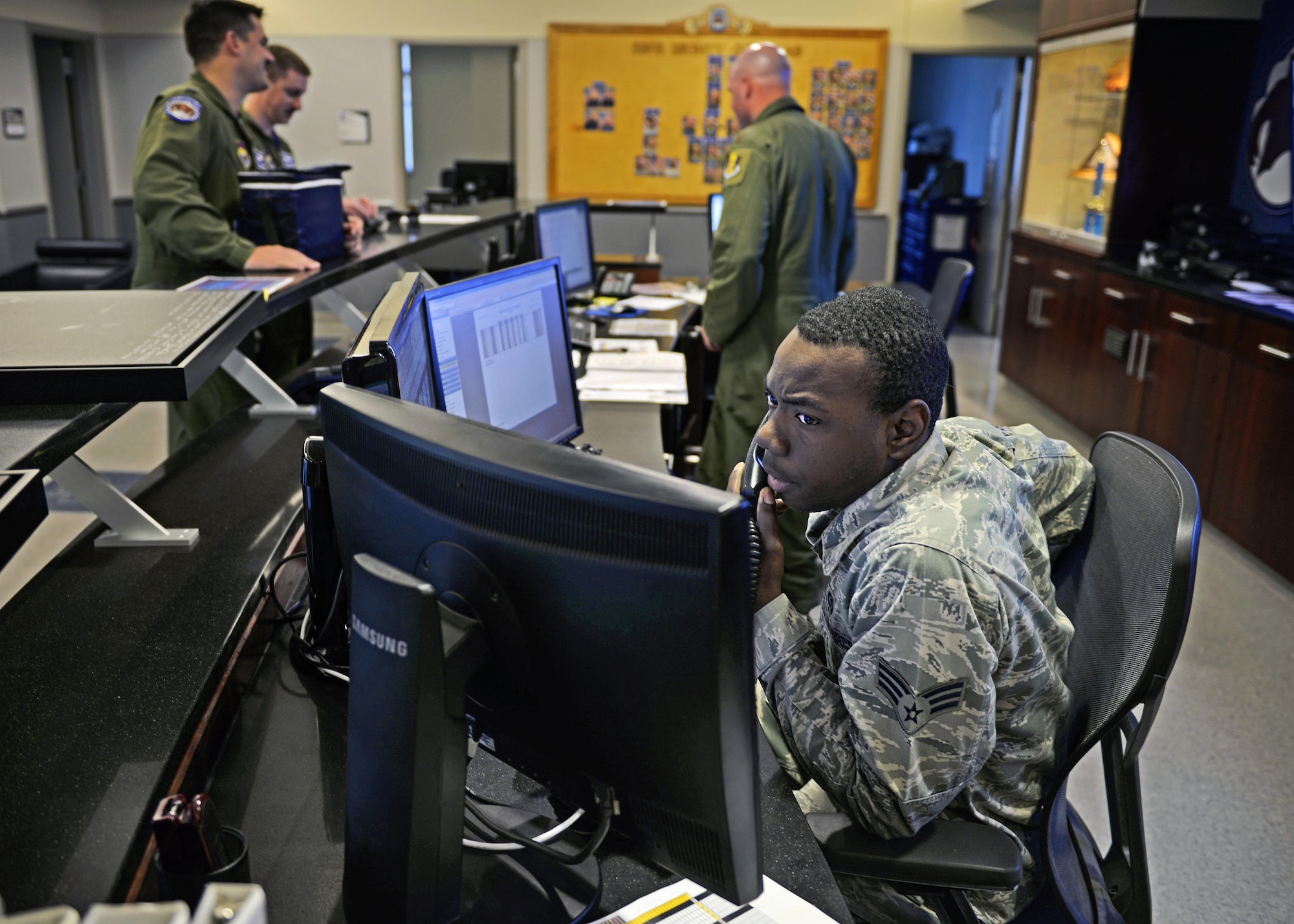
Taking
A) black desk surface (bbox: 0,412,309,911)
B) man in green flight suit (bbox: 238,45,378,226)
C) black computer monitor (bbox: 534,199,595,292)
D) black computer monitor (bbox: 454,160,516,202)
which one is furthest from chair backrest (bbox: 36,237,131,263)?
black desk surface (bbox: 0,412,309,911)

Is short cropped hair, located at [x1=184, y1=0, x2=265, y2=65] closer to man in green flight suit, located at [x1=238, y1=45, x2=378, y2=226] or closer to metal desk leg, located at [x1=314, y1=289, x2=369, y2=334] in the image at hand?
man in green flight suit, located at [x1=238, y1=45, x2=378, y2=226]

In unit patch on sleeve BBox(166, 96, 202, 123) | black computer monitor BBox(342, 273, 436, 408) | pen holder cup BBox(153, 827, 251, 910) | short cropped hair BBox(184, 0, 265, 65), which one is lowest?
pen holder cup BBox(153, 827, 251, 910)

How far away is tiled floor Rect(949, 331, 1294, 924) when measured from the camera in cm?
189

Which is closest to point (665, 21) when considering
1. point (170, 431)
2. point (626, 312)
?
point (626, 312)

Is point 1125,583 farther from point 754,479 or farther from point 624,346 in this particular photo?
point 624,346

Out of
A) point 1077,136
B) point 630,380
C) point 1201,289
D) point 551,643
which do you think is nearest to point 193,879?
point 551,643

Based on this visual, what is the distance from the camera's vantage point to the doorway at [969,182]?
7.10 meters

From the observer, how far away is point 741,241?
3.00 meters

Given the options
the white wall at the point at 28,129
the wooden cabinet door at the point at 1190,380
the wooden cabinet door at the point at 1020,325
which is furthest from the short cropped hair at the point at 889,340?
the white wall at the point at 28,129

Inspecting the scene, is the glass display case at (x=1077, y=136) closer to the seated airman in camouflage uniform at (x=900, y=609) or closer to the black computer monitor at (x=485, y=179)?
the black computer monitor at (x=485, y=179)

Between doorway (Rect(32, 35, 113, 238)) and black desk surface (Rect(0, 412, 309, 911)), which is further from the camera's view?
doorway (Rect(32, 35, 113, 238))

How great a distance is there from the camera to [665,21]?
675 cm

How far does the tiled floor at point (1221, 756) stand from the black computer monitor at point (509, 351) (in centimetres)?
113

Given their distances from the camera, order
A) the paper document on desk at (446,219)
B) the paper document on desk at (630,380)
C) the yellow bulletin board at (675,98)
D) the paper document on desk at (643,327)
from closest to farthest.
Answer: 1. the paper document on desk at (630,380)
2. the paper document on desk at (446,219)
3. the paper document on desk at (643,327)
4. the yellow bulletin board at (675,98)
